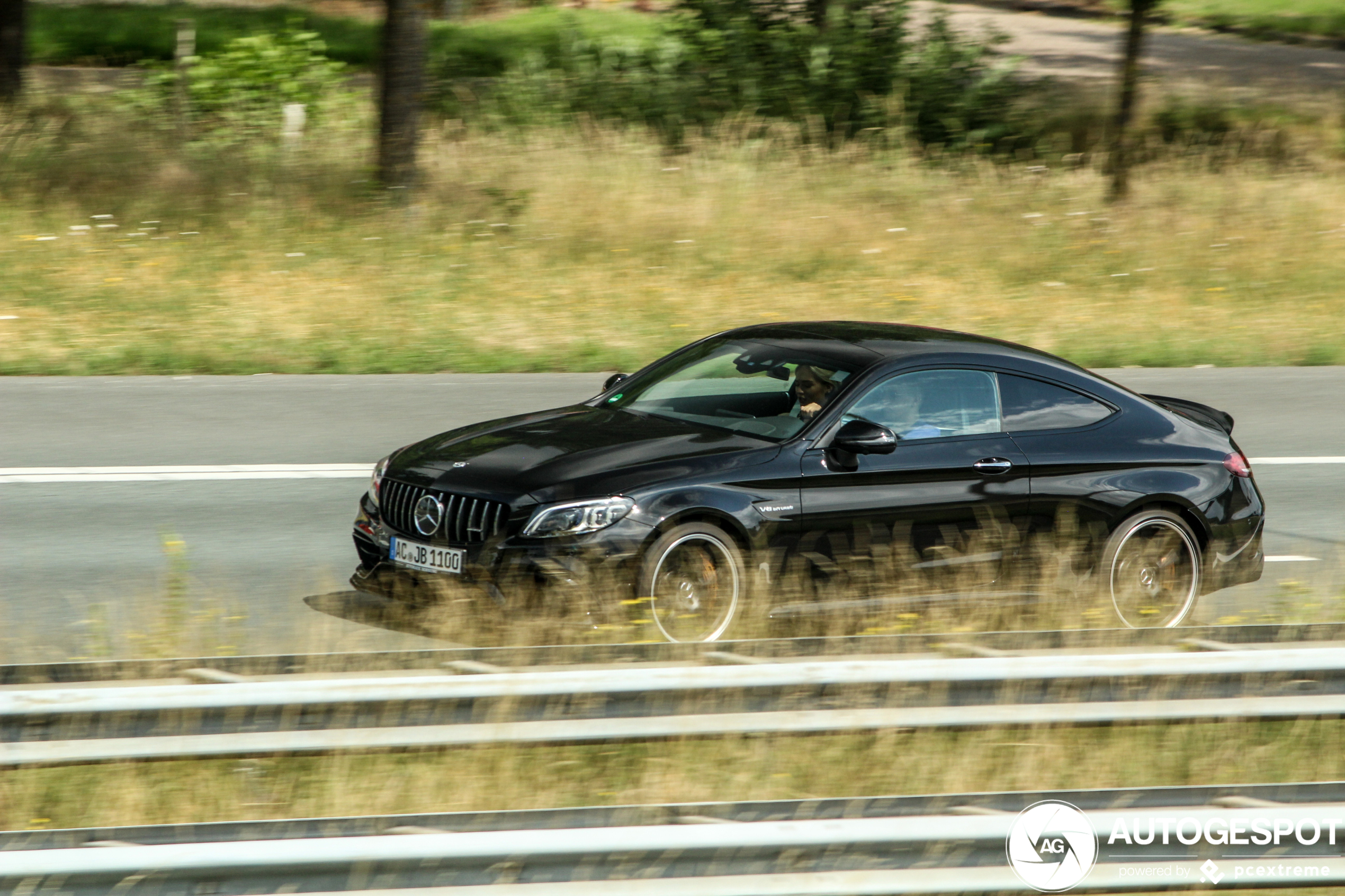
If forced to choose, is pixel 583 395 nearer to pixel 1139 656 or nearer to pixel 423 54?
pixel 423 54

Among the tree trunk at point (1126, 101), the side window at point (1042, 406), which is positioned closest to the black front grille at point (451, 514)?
the side window at point (1042, 406)

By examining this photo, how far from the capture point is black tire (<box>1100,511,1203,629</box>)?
759cm

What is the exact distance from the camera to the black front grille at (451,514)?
675cm

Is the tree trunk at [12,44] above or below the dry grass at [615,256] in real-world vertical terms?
above

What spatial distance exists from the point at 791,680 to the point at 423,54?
1551 centimetres

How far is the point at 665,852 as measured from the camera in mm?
4039

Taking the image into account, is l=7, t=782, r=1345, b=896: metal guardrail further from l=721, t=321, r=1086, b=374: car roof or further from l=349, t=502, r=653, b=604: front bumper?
l=721, t=321, r=1086, b=374: car roof

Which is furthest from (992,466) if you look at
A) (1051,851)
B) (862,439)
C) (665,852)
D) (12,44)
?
(12,44)

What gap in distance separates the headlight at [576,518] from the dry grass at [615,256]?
8.19 m

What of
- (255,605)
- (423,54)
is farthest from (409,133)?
(255,605)

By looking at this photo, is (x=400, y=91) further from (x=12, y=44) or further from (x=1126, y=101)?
(x=1126, y=101)

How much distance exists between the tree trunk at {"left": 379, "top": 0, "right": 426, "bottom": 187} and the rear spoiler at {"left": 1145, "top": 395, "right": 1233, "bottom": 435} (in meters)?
12.5

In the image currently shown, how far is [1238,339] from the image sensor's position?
17391 mm

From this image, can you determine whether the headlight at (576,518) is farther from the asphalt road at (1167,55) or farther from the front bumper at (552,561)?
the asphalt road at (1167,55)
